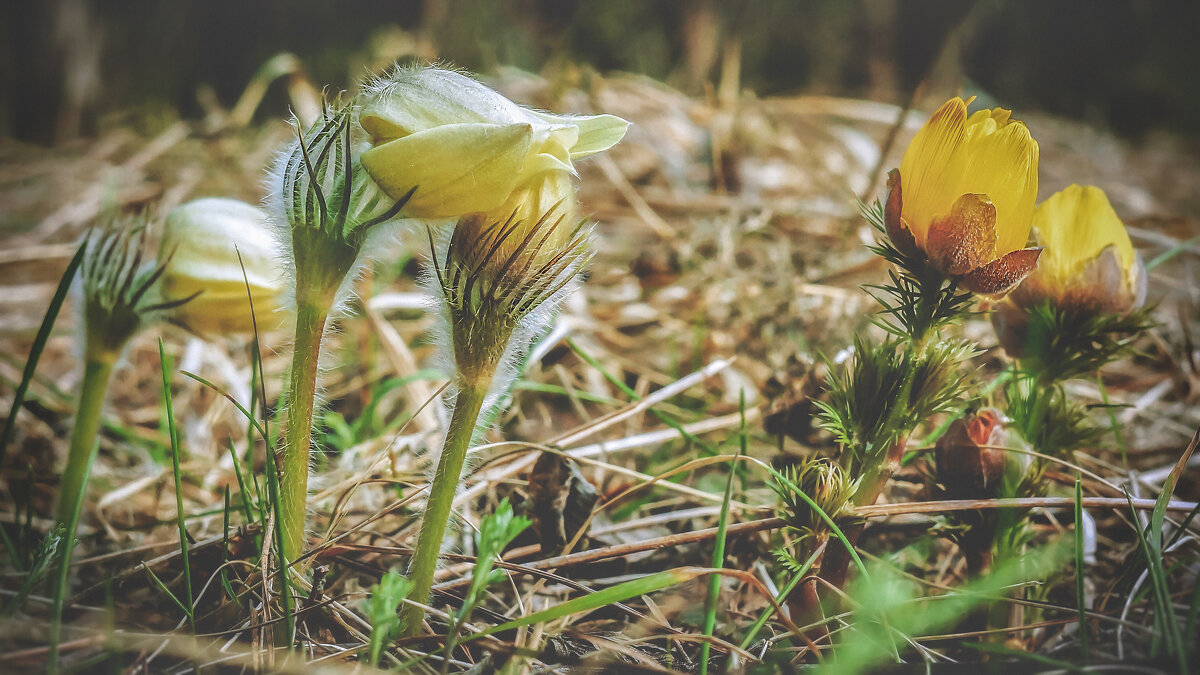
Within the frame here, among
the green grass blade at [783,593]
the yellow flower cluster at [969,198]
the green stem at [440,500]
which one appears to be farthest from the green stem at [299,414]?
the yellow flower cluster at [969,198]

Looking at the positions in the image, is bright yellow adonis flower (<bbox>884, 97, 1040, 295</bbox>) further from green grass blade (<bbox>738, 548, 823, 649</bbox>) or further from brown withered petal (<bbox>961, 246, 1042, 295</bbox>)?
green grass blade (<bbox>738, 548, 823, 649</bbox>)

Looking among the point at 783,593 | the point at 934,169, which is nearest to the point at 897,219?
the point at 934,169

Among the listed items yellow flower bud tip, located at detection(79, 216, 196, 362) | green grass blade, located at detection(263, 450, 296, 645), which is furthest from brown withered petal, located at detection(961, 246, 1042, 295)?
yellow flower bud tip, located at detection(79, 216, 196, 362)

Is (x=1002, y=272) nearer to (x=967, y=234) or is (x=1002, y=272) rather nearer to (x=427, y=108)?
(x=967, y=234)

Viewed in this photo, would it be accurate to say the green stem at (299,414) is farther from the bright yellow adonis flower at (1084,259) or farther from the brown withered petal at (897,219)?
the bright yellow adonis flower at (1084,259)

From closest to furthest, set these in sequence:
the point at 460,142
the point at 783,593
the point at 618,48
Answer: the point at 460,142 < the point at 783,593 < the point at 618,48
